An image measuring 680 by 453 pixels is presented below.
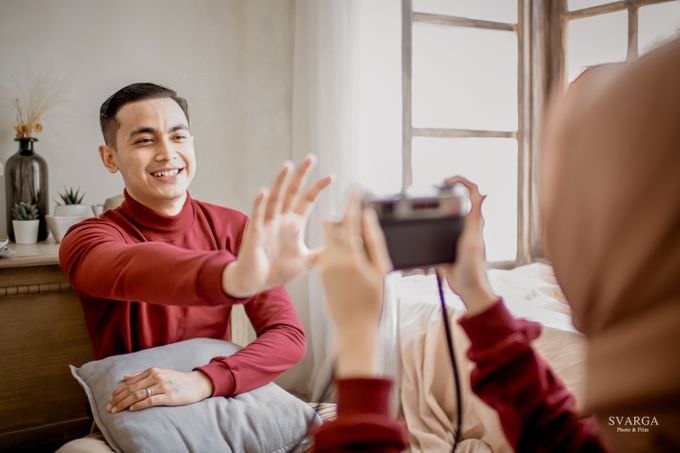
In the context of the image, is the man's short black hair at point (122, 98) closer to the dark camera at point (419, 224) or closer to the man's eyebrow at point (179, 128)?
the man's eyebrow at point (179, 128)

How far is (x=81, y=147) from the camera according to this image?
89.3 inches

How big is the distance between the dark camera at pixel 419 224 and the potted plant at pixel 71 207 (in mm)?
1724

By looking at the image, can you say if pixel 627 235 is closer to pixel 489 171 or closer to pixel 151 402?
pixel 151 402

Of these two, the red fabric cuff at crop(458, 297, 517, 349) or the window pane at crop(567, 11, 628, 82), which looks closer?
the red fabric cuff at crop(458, 297, 517, 349)

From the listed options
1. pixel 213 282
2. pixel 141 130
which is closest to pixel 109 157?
pixel 141 130

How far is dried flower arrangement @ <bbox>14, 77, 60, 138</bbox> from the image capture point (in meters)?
2.10

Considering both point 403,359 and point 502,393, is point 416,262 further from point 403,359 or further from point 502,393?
point 403,359

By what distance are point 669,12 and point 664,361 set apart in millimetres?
2582

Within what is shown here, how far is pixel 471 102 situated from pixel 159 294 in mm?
2254

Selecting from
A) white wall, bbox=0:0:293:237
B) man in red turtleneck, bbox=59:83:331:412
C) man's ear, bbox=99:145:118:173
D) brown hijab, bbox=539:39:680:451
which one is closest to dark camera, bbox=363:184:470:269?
brown hijab, bbox=539:39:680:451

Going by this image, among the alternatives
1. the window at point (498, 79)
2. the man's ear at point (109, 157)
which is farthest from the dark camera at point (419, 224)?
the window at point (498, 79)

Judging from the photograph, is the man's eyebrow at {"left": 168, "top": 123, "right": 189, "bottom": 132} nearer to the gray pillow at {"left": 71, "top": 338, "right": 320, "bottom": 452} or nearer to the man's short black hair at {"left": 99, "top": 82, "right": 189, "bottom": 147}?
the man's short black hair at {"left": 99, "top": 82, "right": 189, "bottom": 147}

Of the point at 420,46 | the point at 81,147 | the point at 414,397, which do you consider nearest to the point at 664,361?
the point at 414,397

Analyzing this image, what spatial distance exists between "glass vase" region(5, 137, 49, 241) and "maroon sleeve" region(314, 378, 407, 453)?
187 centimetres
